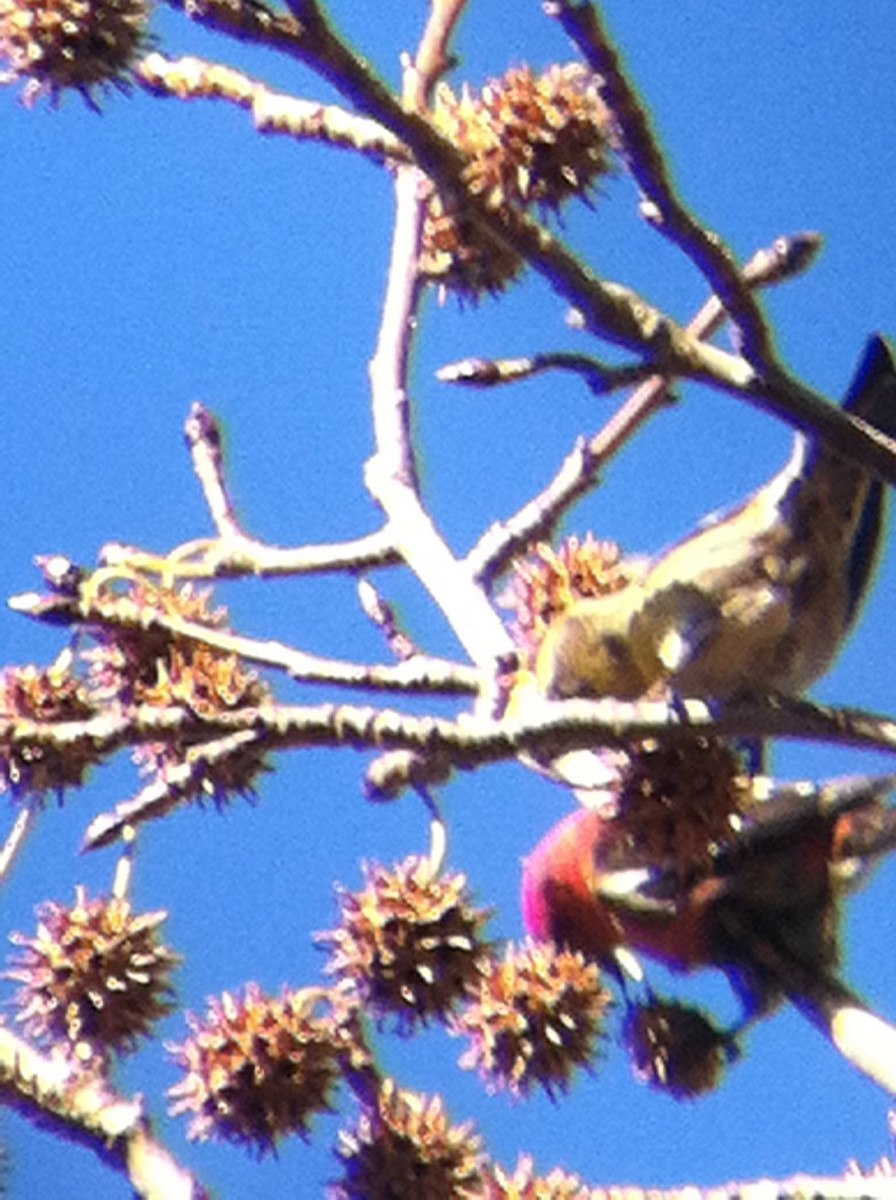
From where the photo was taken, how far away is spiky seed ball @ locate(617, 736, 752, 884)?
1.16m

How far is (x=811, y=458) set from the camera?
137cm

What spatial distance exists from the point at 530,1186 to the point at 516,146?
703 millimetres

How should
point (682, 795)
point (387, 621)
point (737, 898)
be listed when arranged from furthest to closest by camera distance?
point (387, 621) → point (737, 898) → point (682, 795)

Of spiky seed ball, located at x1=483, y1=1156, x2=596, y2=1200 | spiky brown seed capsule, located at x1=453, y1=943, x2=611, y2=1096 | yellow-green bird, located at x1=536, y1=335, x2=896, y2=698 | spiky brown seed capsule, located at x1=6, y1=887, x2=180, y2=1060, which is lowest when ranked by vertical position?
spiky seed ball, located at x1=483, y1=1156, x2=596, y2=1200

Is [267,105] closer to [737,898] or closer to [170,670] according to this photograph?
[170,670]

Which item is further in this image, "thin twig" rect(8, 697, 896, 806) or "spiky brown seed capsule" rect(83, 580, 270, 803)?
"spiky brown seed capsule" rect(83, 580, 270, 803)

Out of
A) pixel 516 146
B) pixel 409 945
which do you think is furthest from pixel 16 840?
pixel 516 146

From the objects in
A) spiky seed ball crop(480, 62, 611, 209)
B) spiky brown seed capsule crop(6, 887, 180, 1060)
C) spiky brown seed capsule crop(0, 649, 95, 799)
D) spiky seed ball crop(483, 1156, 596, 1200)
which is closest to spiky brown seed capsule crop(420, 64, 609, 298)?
spiky seed ball crop(480, 62, 611, 209)

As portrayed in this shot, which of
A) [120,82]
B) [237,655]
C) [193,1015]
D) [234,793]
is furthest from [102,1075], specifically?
[120,82]

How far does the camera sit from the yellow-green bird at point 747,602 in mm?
1393

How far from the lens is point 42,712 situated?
1.25 meters

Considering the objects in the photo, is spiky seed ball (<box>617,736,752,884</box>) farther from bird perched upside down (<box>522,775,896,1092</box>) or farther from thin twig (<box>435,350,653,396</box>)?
thin twig (<box>435,350,653,396</box>)

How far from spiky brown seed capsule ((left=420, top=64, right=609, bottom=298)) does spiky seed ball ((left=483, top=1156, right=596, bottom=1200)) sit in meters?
0.63

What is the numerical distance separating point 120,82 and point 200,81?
6 centimetres
